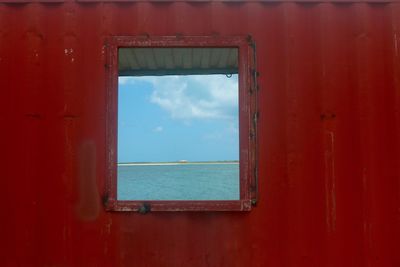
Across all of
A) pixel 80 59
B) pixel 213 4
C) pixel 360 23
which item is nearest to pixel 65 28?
pixel 80 59

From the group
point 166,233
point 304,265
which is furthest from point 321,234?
point 166,233

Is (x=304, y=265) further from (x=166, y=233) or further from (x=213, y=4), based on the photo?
(x=213, y=4)

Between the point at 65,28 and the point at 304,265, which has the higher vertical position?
the point at 65,28

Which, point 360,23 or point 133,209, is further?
point 360,23

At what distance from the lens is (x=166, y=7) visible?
365cm

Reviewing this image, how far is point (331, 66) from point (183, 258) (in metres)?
1.85

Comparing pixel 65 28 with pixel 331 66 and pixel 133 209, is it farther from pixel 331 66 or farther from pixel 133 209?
pixel 331 66

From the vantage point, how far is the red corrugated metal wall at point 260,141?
11.6 feet

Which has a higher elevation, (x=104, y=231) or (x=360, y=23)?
(x=360, y=23)

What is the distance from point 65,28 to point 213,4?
1.15 m

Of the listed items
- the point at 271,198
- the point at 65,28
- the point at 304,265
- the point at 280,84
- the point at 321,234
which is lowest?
the point at 304,265

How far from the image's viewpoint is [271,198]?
3553mm

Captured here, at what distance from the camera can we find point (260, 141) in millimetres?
3594

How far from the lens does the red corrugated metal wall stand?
3.52m
